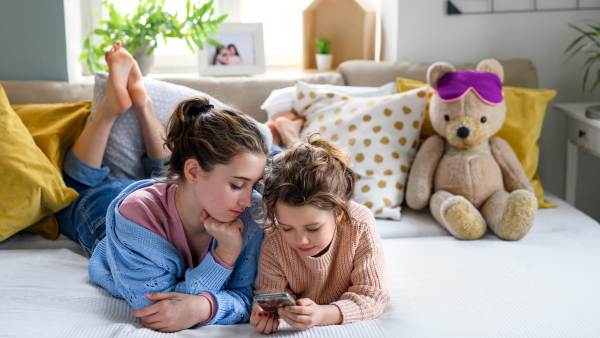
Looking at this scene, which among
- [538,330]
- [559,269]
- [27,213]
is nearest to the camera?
[538,330]

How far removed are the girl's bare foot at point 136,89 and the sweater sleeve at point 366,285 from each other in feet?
2.84

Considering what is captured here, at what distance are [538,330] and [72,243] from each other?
1277 mm

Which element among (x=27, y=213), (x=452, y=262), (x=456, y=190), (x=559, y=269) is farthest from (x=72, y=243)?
(x=559, y=269)

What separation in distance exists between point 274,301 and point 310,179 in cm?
25

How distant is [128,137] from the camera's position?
1632 millimetres

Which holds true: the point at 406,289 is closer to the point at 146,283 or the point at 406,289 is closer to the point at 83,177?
the point at 146,283

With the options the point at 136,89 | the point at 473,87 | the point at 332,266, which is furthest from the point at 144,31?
the point at 332,266

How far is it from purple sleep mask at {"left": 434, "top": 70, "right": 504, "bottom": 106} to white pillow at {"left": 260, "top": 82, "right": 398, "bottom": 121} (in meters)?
0.27

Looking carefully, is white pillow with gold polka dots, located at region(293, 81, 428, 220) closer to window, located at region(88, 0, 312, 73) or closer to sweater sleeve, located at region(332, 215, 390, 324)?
sweater sleeve, located at region(332, 215, 390, 324)

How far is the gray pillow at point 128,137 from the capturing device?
5.33ft

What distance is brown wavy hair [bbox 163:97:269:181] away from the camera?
1031mm

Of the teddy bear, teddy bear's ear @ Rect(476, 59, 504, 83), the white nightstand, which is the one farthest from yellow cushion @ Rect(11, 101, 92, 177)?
the white nightstand

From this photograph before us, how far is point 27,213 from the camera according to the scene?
1.41 m

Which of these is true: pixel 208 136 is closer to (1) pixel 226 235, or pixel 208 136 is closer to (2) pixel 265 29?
(1) pixel 226 235
